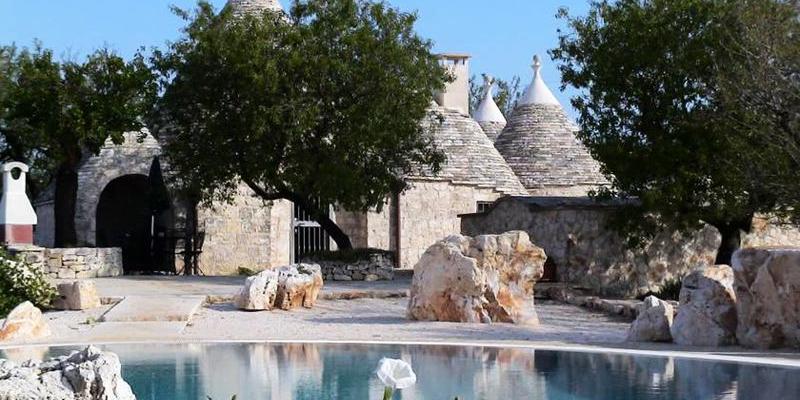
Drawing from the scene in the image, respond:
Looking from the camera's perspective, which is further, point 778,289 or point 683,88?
point 683,88

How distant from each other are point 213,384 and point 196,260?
61.8 ft

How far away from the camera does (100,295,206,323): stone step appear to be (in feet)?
55.9

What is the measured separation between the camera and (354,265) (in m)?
25.7

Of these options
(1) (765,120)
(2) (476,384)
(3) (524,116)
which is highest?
(3) (524,116)

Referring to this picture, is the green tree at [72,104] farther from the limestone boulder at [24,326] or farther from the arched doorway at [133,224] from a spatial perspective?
the limestone boulder at [24,326]

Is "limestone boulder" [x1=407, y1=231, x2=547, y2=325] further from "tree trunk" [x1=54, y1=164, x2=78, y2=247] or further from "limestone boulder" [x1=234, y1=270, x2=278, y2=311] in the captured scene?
"tree trunk" [x1=54, y1=164, x2=78, y2=247]

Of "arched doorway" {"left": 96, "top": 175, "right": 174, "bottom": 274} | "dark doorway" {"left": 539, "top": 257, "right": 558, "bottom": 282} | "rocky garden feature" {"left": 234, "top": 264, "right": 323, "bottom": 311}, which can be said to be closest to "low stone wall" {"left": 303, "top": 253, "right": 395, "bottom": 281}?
"dark doorway" {"left": 539, "top": 257, "right": 558, "bottom": 282}

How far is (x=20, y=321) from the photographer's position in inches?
601

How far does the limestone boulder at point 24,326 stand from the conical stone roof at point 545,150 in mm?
21523

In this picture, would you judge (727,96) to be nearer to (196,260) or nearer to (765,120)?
(765,120)

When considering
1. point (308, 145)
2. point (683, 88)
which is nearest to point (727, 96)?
point (683, 88)

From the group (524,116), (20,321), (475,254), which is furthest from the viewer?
(524,116)

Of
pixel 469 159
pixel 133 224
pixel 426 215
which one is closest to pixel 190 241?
pixel 133 224

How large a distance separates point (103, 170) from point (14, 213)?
20.2 ft
